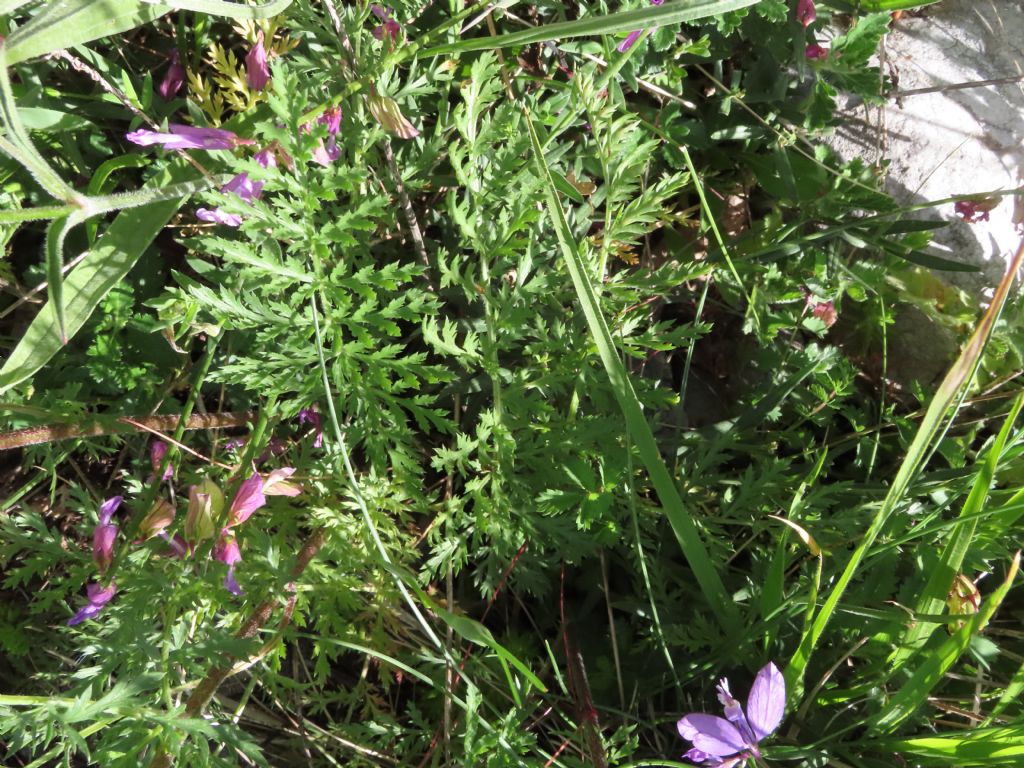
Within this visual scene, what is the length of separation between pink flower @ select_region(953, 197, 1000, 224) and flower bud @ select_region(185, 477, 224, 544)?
2.09 meters

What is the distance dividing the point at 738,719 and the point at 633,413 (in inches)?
25.3

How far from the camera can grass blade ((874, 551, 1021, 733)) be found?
5.15 ft

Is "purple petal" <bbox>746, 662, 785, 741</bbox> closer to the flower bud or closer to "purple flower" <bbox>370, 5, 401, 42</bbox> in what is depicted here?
the flower bud

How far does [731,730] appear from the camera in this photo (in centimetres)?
164

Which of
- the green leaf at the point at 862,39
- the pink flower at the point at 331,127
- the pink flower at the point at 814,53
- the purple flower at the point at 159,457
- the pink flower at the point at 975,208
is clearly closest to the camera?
the pink flower at the point at 331,127

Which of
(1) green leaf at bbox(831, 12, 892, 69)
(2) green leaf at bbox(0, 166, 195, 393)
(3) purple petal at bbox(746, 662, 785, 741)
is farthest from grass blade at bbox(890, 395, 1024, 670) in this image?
(2) green leaf at bbox(0, 166, 195, 393)

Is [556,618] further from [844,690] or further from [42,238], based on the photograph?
[42,238]

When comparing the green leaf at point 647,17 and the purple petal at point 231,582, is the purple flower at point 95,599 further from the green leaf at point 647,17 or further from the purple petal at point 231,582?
the green leaf at point 647,17

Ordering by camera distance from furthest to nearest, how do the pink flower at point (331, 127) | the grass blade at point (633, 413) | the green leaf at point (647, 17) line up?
the pink flower at point (331, 127) → the grass blade at point (633, 413) → the green leaf at point (647, 17)

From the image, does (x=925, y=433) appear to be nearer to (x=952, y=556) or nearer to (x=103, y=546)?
(x=952, y=556)

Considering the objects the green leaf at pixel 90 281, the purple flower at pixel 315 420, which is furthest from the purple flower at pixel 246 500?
the green leaf at pixel 90 281

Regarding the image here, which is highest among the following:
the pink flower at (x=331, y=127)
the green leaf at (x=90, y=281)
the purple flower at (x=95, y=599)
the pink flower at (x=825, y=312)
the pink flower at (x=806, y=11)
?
the pink flower at (x=331, y=127)

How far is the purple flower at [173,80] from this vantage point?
6.77 ft

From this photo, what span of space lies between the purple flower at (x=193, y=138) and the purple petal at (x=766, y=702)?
1472mm
